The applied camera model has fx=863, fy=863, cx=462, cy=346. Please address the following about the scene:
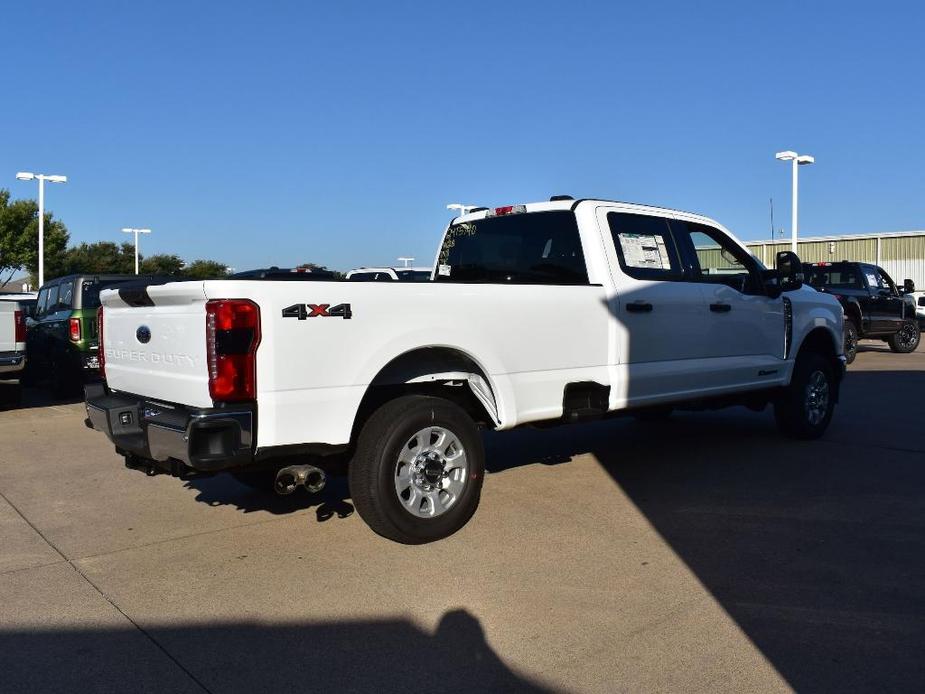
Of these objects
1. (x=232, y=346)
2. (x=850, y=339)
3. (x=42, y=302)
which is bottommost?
(x=850, y=339)

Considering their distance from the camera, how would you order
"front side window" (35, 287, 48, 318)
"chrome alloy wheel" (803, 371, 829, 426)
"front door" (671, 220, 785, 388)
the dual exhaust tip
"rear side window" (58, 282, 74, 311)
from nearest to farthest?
1. the dual exhaust tip
2. "front door" (671, 220, 785, 388)
3. "chrome alloy wheel" (803, 371, 829, 426)
4. "rear side window" (58, 282, 74, 311)
5. "front side window" (35, 287, 48, 318)

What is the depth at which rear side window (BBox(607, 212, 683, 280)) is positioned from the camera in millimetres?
6266

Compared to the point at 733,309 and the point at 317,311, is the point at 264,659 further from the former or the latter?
the point at 733,309

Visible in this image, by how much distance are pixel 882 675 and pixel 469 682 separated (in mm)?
1599

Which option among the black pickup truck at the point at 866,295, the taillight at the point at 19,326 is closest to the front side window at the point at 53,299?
the taillight at the point at 19,326

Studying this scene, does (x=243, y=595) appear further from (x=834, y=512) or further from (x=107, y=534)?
(x=834, y=512)

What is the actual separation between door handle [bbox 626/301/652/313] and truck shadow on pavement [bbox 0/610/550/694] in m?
2.80

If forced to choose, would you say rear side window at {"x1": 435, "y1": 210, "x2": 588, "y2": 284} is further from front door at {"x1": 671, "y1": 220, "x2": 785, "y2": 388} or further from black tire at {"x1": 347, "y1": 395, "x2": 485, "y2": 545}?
black tire at {"x1": 347, "y1": 395, "x2": 485, "y2": 545}

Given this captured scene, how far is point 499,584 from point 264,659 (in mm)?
1296

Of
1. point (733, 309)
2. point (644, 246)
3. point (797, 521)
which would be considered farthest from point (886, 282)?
point (797, 521)

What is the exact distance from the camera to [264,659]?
139 inches

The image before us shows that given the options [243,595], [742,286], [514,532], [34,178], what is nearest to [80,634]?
[243,595]

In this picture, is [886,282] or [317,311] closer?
[317,311]

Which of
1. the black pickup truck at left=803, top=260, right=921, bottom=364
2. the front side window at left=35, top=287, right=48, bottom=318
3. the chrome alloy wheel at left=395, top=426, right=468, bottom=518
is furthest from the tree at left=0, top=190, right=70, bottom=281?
the chrome alloy wheel at left=395, top=426, right=468, bottom=518
